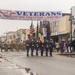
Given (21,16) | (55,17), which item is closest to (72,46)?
(55,17)

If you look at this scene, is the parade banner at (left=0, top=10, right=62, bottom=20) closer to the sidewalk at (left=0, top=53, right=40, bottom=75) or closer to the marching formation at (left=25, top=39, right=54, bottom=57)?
the marching formation at (left=25, top=39, right=54, bottom=57)

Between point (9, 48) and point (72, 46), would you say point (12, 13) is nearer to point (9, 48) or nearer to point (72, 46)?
point (72, 46)

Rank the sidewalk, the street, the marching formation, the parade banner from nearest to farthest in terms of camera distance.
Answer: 1. the sidewalk
2. the street
3. the marching formation
4. the parade banner

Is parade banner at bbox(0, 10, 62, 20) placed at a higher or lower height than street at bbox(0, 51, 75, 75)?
higher

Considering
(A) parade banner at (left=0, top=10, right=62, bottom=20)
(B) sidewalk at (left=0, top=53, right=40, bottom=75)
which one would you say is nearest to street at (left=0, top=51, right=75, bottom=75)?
(B) sidewalk at (left=0, top=53, right=40, bottom=75)

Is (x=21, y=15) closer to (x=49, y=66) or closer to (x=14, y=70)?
(x=49, y=66)

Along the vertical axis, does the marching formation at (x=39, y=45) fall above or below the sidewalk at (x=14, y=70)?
above

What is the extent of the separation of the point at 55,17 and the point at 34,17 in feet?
8.51

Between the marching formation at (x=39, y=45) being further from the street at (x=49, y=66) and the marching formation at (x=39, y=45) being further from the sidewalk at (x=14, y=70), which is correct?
the sidewalk at (x=14, y=70)

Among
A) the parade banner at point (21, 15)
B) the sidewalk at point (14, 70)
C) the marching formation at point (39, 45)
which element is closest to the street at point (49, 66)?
the sidewalk at point (14, 70)

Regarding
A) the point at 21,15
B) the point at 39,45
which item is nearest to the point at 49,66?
the point at 39,45

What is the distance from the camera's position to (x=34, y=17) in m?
40.5

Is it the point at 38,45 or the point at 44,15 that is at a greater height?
the point at 44,15

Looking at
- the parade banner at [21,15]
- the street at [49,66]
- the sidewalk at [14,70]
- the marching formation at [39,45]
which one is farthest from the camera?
the parade banner at [21,15]
